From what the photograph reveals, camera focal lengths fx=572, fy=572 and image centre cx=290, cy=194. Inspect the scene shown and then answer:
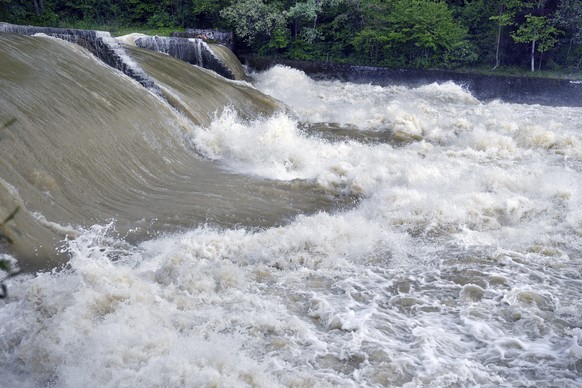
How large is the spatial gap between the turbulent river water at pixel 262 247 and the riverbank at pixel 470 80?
5359mm

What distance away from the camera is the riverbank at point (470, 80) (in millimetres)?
15008

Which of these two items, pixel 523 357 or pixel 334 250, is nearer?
pixel 523 357

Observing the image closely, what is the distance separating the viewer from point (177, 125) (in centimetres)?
884

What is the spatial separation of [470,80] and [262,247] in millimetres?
12282

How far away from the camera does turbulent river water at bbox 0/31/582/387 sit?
3.84m

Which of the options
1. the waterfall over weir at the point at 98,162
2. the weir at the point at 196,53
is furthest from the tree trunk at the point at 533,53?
the waterfall over weir at the point at 98,162

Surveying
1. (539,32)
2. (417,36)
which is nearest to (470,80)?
(417,36)

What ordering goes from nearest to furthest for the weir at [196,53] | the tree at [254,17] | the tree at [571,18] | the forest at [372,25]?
1. the weir at [196,53]
2. the tree at [571,18]
3. the forest at [372,25]
4. the tree at [254,17]

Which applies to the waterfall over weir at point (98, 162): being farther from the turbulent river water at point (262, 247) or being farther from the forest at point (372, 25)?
the forest at point (372, 25)

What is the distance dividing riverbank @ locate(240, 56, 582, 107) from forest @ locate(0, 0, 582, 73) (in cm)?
80

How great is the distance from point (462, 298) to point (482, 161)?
487cm

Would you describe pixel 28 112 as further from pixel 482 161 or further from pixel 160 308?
pixel 482 161

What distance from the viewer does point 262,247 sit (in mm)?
5555

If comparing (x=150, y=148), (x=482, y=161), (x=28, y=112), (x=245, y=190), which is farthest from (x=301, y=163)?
(x=28, y=112)
